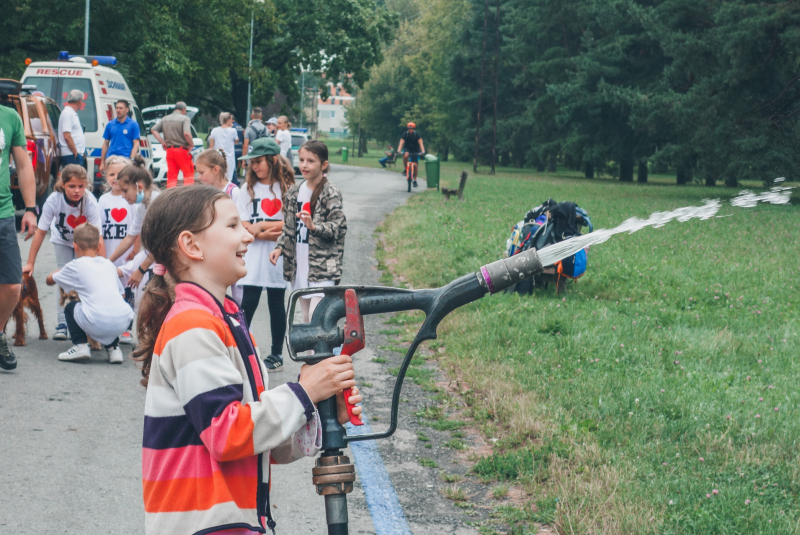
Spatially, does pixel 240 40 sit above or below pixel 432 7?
below

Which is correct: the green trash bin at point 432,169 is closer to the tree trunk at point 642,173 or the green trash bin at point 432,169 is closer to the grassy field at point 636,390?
the grassy field at point 636,390

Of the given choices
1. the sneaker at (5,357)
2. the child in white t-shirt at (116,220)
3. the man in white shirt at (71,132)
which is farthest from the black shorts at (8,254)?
the man in white shirt at (71,132)

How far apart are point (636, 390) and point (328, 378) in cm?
435

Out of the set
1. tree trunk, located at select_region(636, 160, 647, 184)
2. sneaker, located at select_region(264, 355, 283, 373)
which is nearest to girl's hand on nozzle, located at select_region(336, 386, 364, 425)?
sneaker, located at select_region(264, 355, 283, 373)

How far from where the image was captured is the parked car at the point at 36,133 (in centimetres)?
1377

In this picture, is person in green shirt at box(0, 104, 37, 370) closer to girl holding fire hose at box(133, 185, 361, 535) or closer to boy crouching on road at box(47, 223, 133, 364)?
boy crouching on road at box(47, 223, 133, 364)

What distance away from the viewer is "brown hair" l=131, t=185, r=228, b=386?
7.77 feet

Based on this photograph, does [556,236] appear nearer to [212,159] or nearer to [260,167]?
[260,167]

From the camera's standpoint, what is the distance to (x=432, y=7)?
8200 centimetres

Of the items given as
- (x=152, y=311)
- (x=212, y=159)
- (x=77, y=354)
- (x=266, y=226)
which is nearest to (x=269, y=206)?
(x=266, y=226)

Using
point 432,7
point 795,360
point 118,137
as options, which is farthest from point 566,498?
point 432,7

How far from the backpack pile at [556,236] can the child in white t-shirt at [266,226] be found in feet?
11.5

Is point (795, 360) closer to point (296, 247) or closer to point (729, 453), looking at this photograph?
point (729, 453)

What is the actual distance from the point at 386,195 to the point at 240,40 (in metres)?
12.8
